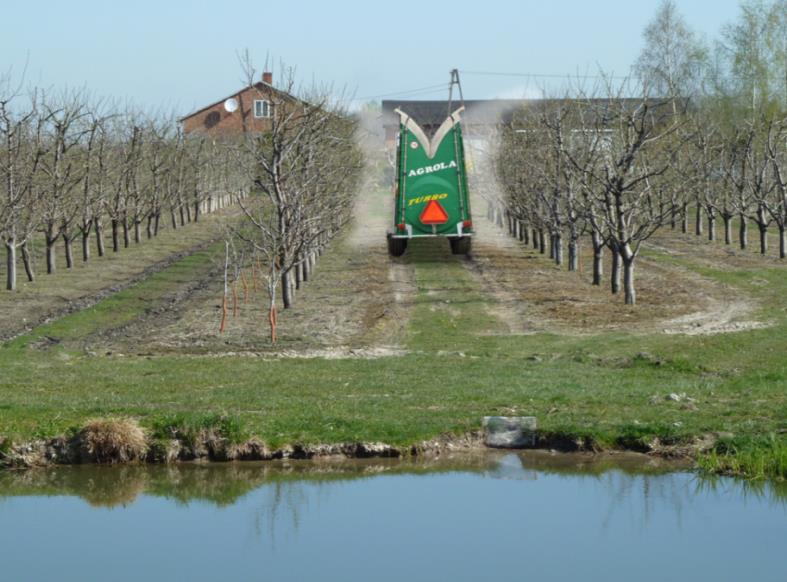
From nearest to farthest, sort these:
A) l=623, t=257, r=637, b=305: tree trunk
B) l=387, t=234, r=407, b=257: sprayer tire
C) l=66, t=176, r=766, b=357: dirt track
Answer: l=66, t=176, r=766, b=357: dirt track → l=623, t=257, r=637, b=305: tree trunk → l=387, t=234, r=407, b=257: sprayer tire

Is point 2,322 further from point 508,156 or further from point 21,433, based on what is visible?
point 508,156

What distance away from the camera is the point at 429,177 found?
48.9m

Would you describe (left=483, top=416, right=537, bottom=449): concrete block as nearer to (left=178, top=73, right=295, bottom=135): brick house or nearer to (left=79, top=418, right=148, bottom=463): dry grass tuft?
(left=79, top=418, right=148, bottom=463): dry grass tuft

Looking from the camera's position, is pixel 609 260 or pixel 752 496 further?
pixel 609 260

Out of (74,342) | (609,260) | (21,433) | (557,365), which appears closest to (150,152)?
(609,260)

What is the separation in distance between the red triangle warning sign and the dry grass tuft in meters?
31.9

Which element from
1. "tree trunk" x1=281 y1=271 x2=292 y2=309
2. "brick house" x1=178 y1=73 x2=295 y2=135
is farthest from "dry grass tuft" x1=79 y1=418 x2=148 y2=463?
"brick house" x1=178 y1=73 x2=295 y2=135

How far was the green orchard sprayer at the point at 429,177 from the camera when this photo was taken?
1916 inches

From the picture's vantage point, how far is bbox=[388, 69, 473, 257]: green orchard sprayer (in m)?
48.7

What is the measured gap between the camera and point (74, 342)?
1212 inches

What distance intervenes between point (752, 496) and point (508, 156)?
46233mm

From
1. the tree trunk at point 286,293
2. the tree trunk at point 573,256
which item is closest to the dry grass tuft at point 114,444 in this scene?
the tree trunk at point 286,293

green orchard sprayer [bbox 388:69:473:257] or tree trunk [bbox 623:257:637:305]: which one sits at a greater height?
green orchard sprayer [bbox 388:69:473:257]

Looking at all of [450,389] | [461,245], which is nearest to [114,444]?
[450,389]
